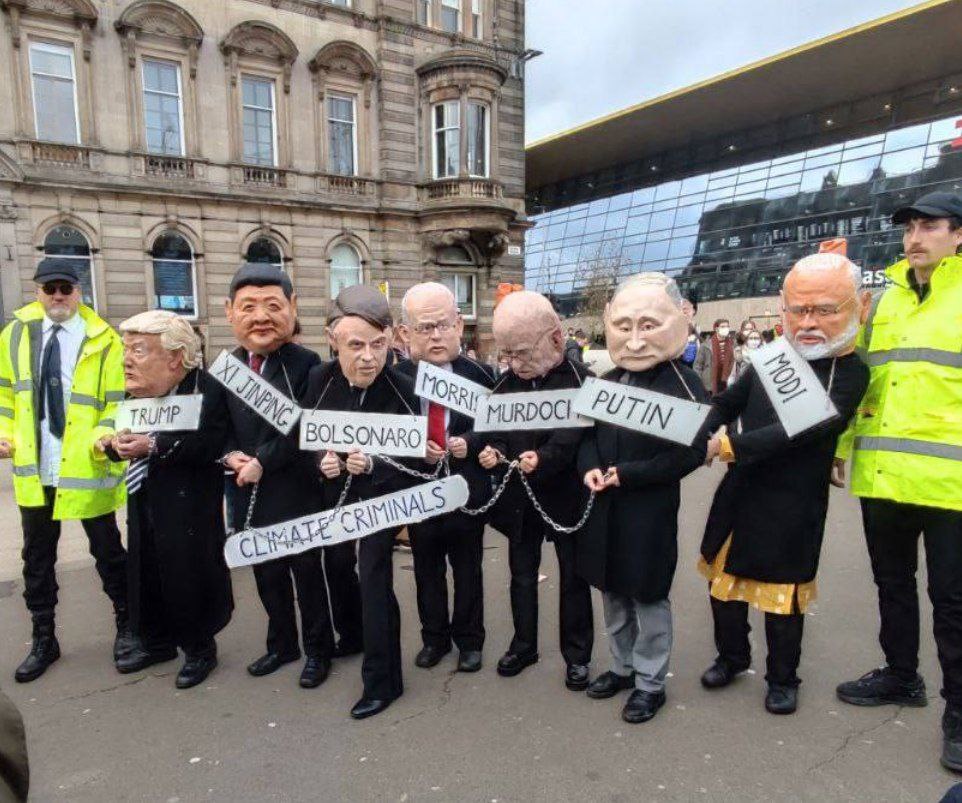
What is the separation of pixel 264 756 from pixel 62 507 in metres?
1.65

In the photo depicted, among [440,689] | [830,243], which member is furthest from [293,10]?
[440,689]

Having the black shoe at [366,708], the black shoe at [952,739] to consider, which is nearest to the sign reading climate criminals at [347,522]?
the black shoe at [366,708]

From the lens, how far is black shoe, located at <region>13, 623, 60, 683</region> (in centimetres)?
329

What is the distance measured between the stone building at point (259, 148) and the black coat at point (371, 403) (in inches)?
572

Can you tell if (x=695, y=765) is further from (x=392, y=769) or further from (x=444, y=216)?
(x=444, y=216)

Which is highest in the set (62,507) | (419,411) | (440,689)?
(419,411)

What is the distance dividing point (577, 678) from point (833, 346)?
6.12 ft

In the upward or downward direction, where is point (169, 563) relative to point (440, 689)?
upward

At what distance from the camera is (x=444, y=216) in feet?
60.8

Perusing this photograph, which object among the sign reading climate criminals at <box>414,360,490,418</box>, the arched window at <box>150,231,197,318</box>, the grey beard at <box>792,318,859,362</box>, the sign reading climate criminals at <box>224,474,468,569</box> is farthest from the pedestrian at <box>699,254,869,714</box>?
the arched window at <box>150,231,197,318</box>

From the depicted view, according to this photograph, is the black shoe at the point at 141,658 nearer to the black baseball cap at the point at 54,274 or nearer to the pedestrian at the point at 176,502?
the pedestrian at the point at 176,502

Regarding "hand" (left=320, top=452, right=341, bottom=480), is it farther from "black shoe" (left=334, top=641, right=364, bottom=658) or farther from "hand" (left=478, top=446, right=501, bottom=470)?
"black shoe" (left=334, top=641, right=364, bottom=658)

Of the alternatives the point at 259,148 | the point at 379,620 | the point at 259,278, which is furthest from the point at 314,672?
the point at 259,148

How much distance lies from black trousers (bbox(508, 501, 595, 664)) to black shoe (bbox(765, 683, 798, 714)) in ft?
2.61
